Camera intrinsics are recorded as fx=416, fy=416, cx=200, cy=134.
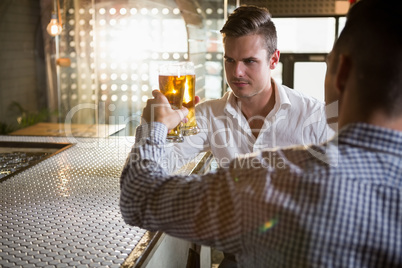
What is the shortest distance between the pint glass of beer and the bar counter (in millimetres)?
385

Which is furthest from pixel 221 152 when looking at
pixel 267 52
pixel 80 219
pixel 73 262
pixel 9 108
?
pixel 9 108

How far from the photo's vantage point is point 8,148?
2.39 metres

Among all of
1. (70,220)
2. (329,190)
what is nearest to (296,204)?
(329,190)

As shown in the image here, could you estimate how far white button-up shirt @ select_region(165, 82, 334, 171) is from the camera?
201cm

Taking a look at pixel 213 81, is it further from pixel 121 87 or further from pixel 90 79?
pixel 90 79

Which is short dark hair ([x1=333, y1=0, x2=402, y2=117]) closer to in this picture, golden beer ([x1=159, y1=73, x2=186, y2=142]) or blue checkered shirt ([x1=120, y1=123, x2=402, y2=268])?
blue checkered shirt ([x1=120, y1=123, x2=402, y2=268])

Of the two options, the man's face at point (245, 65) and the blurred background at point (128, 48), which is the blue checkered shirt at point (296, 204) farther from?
the blurred background at point (128, 48)

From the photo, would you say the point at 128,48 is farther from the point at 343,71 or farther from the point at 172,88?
the point at 343,71

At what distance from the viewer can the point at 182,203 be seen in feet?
2.93

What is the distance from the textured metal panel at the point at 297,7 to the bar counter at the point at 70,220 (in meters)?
3.23

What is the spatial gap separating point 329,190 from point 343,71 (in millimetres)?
264

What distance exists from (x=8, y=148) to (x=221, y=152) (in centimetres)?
124

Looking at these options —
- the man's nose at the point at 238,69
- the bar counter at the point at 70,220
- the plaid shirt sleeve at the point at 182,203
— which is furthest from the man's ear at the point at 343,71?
the man's nose at the point at 238,69

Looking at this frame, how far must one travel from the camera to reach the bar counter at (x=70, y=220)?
3.64 feet
